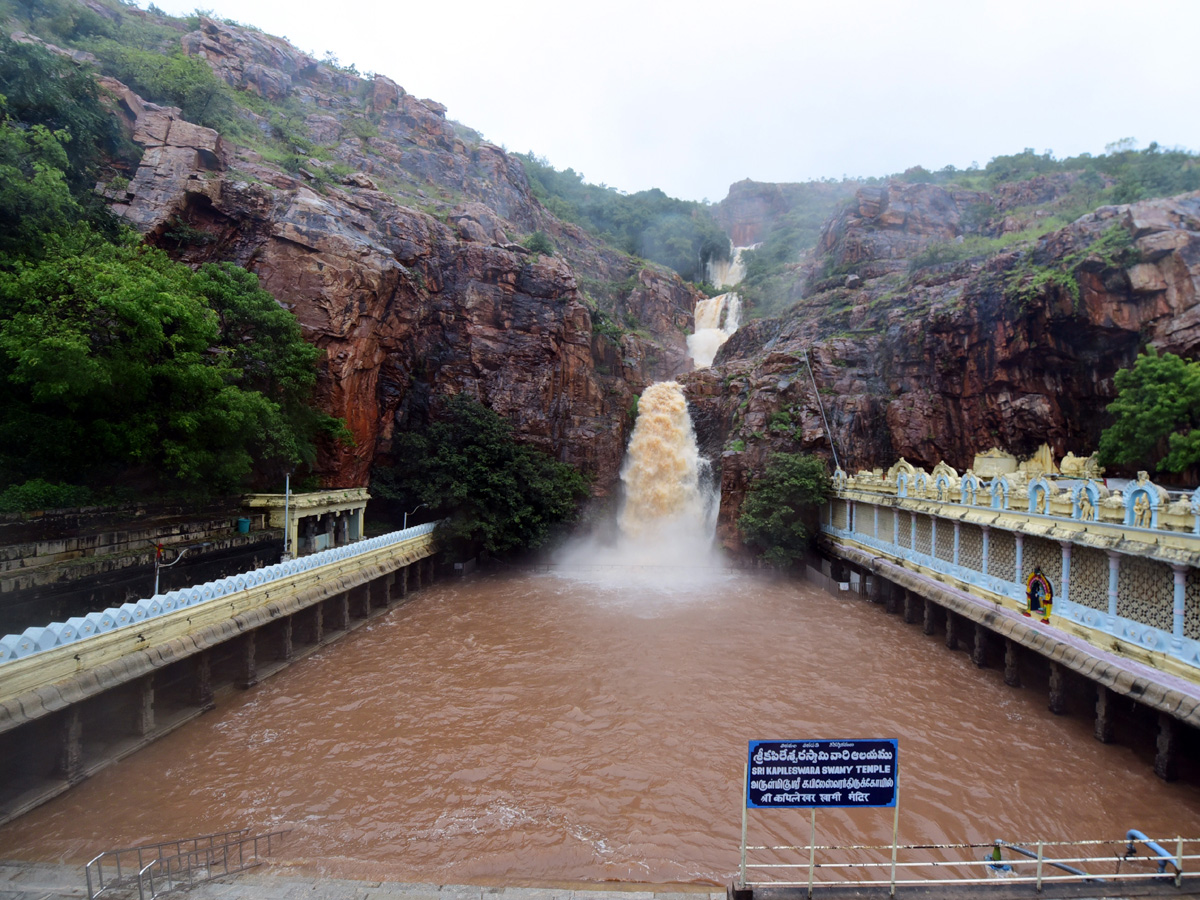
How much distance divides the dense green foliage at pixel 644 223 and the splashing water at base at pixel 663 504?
3749 centimetres

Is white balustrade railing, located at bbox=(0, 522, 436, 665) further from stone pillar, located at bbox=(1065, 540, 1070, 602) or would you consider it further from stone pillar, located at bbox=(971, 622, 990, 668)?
stone pillar, located at bbox=(1065, 540, 1070, 602)

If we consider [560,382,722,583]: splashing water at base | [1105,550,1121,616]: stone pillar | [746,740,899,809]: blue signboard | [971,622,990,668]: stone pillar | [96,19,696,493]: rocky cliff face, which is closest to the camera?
[746,740,899,809]: blue signboard

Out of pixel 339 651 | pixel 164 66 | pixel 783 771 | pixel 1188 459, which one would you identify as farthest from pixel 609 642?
pixel 164 66

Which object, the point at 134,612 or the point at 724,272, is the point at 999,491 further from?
the point at 724,272

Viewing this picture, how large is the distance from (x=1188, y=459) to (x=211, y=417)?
→ 34.3 m

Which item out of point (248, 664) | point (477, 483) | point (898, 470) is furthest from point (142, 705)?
point (898, 470)

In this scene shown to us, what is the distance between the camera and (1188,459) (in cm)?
2150

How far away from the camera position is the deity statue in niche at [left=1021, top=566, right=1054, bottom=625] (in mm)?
14500

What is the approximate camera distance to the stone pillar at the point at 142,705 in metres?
11.8

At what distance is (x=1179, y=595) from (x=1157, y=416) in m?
16.5

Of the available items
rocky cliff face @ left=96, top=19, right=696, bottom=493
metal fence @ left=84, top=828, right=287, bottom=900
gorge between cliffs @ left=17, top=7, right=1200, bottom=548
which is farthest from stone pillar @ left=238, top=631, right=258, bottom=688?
rocky cliff face @ left=96, top=19, right=696, bottom=493

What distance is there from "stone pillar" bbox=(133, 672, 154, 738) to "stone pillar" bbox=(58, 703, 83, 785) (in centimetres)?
149

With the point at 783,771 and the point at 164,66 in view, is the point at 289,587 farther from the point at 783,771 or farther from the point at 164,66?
the point at 164,66

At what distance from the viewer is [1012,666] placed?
15.2m
